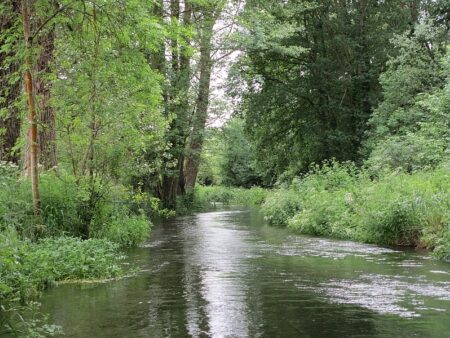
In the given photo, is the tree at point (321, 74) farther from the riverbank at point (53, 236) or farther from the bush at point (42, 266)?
the bush at point (42, 266)

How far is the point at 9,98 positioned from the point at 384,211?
9.59 metres

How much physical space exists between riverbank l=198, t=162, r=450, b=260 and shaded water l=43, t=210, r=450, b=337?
103 cm

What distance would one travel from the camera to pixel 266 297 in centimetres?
814

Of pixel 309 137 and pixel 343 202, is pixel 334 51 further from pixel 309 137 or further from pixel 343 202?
pixel 343 202

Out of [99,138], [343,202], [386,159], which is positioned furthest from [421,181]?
[99,138]

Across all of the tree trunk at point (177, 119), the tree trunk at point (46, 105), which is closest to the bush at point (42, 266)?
the tree trunk at point (46, 105)

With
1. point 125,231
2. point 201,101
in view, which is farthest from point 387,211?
point 201,101

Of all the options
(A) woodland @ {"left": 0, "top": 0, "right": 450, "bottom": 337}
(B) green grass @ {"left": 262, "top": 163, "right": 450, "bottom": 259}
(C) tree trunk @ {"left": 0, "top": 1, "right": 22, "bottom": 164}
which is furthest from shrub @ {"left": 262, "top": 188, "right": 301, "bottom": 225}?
(C) tree trunk @ {"left": 0, "top": 1, "right": 22, "bottom": 164}

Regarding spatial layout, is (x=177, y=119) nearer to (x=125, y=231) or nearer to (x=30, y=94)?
(x=125, y=231)

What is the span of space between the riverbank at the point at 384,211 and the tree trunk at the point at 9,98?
9213 millimetres

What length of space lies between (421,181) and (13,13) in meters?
11.2

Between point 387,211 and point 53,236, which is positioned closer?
Answer: point 53,236

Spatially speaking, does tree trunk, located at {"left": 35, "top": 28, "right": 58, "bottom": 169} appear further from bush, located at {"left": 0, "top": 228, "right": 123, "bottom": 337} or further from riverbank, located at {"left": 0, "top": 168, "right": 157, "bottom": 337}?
bush, located at {"left": 0, "top": 228, "right": 123, "bottom": 337}

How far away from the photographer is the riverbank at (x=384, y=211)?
1305 centimetres
